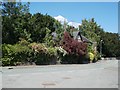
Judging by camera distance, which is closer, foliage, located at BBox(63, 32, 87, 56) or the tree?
the tree

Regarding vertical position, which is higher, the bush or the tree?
the tree

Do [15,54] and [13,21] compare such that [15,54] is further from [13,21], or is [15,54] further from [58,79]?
[58,79]

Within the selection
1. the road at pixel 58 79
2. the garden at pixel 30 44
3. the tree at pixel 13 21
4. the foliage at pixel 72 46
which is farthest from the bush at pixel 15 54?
the foliage at pixel 72 46

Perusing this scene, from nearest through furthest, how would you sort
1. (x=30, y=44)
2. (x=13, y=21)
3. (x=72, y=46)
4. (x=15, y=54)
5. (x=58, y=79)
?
(x=58, y=79), (x=15, y=54), (x=30, y=44), (x=13, y=21), (x=72, y=46)

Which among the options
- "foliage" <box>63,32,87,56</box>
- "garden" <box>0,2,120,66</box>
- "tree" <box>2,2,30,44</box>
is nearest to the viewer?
"garden" <box>0,2,120,66</box>

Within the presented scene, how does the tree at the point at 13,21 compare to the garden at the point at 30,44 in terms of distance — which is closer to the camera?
the garden at the point at 30,44

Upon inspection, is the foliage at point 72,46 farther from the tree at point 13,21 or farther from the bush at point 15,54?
the bush at point 15,54

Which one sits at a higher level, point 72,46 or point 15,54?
point 72,46

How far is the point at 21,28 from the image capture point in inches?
1836

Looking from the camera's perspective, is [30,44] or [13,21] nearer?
[30,44]

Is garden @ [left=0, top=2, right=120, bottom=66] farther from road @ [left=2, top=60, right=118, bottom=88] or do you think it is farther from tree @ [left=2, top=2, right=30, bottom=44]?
road @ [left=2, top=60, right=118, bottom=88]

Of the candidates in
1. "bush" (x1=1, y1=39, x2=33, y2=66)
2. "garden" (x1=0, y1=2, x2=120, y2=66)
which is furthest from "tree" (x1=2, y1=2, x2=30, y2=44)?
"bush" (x1=1, y1=39, x2=33, y2=66)

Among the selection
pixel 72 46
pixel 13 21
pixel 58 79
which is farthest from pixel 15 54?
pixel 58 79

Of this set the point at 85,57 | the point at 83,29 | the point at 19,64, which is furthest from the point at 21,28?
the point at 83,29
